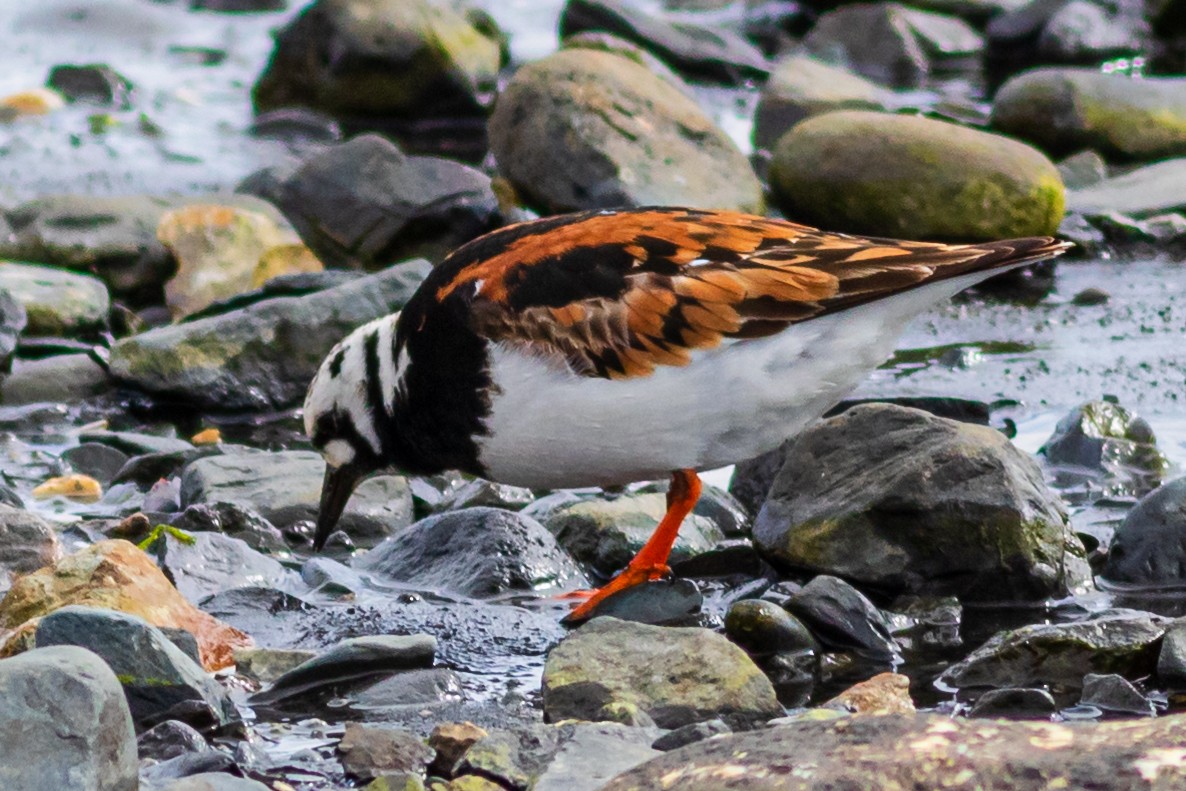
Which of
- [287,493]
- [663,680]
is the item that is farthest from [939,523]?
[287,493]

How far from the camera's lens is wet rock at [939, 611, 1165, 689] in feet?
14.0

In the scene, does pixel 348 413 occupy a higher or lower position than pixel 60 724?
lower

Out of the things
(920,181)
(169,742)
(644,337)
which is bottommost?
(920,181)

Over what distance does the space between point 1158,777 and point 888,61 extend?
11.9m

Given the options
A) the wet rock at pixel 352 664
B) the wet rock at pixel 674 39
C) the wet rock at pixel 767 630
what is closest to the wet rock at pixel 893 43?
the wet rock at pixel 674 39

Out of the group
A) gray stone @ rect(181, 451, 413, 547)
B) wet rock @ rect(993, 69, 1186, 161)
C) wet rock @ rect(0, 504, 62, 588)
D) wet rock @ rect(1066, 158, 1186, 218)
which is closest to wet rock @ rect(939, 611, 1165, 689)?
gray stone @ rect(181, 451, 413, 547)

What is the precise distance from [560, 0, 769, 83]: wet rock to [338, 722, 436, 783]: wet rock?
9.91 metres

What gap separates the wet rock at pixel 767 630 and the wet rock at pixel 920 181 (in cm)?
442

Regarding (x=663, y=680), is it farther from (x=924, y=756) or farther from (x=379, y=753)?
(x=924, y=756)

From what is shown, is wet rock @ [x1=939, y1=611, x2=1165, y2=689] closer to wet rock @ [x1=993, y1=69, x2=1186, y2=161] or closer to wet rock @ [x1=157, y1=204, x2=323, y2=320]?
wet rock @ [x1=157, y1=204, x2=323, y2=320]

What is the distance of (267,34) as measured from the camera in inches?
617

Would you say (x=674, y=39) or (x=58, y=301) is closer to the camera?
(x=58, y=301)

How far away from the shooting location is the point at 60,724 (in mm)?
3191

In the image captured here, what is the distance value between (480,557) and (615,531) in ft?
1.74
